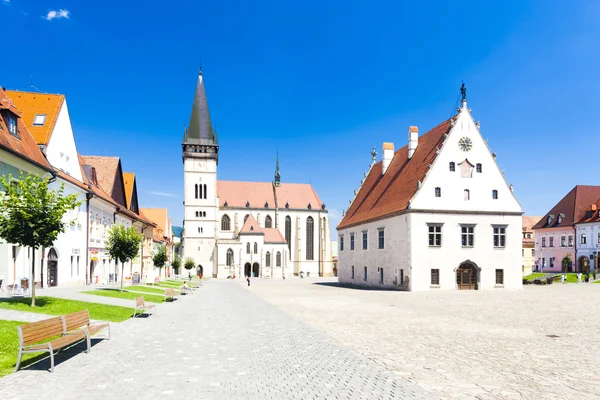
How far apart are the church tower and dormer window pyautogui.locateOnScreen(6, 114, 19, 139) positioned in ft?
228

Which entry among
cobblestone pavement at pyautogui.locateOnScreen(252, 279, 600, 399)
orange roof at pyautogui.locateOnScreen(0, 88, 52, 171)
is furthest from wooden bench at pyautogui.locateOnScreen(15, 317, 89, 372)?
orange roof at pyautogui.locateOnScreen(0, 88, 52, 171)

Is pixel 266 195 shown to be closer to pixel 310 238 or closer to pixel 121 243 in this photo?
pixel 310 238

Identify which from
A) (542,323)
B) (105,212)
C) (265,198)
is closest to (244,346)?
(542,323)

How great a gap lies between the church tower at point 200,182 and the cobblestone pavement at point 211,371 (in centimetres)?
7962

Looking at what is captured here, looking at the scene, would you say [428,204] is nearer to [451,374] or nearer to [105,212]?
[105,212]

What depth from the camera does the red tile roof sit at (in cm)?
7281

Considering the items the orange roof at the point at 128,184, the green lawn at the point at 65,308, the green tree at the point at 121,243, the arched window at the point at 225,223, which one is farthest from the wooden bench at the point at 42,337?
the arched window at the point at 225,223

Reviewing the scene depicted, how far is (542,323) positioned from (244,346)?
12017 millimetres

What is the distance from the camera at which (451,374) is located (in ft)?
32.8

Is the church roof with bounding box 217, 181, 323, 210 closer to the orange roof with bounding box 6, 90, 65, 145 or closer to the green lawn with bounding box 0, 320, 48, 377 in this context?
the orange roof with bounding box 6, 90, 65, 145

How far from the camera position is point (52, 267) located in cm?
3092

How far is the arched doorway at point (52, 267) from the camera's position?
99.9 ft

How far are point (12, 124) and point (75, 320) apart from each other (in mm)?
16530

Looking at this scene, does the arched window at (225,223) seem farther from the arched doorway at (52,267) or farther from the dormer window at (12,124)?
the dormer window at (12,124)
